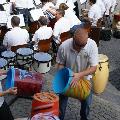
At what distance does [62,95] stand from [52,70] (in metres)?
3.45

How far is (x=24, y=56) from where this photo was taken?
28.0 ft

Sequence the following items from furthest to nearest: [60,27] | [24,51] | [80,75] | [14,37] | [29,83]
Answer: [60,27], [14,37], [24,51], [29,83], [80,75]

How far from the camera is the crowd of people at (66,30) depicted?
590 cm

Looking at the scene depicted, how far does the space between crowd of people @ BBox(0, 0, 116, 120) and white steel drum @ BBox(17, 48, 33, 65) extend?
59 centimetres

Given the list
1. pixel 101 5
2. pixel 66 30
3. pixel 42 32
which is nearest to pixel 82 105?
pixel 42 32

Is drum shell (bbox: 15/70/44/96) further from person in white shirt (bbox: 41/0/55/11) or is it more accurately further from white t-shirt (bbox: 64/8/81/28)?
person in white shirt (bbox: 41/0/55/11)

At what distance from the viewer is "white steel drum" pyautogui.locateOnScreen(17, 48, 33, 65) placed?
336 inches

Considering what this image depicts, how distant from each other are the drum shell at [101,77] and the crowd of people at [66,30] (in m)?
0.97

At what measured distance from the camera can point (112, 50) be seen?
11414 millimetres

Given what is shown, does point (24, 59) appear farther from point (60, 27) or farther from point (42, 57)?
point (60, 27)

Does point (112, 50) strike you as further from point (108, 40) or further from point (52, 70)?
point (52, 70)

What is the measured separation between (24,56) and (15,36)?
832mm

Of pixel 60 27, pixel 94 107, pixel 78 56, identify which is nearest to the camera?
pixel 78 56

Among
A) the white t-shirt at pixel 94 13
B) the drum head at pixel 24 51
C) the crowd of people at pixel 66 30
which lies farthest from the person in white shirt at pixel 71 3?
the drum head at pixel 24 51
